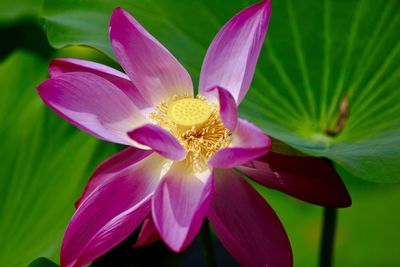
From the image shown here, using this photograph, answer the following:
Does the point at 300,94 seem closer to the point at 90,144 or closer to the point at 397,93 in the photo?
the point at 397,93

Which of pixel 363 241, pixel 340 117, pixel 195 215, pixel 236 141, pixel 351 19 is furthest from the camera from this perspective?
pixel 363 241

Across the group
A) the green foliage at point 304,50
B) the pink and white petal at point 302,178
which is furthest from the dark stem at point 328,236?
the pink and white petal at point 302,178

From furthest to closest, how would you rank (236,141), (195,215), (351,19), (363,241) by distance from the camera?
(363,241)
(351,19)
(236,141)
(195,215)

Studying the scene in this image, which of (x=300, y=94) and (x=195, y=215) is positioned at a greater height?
(x=195, y=215)

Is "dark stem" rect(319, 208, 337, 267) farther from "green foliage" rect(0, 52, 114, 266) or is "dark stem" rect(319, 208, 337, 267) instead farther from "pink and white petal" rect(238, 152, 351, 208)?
"green foliage" rect(0, 52, 114, 266)

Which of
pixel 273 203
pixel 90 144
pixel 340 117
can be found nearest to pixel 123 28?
pixel 90 144

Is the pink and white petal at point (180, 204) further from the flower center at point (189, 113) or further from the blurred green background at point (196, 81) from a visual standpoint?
the blurred green background at point (196, 81)
